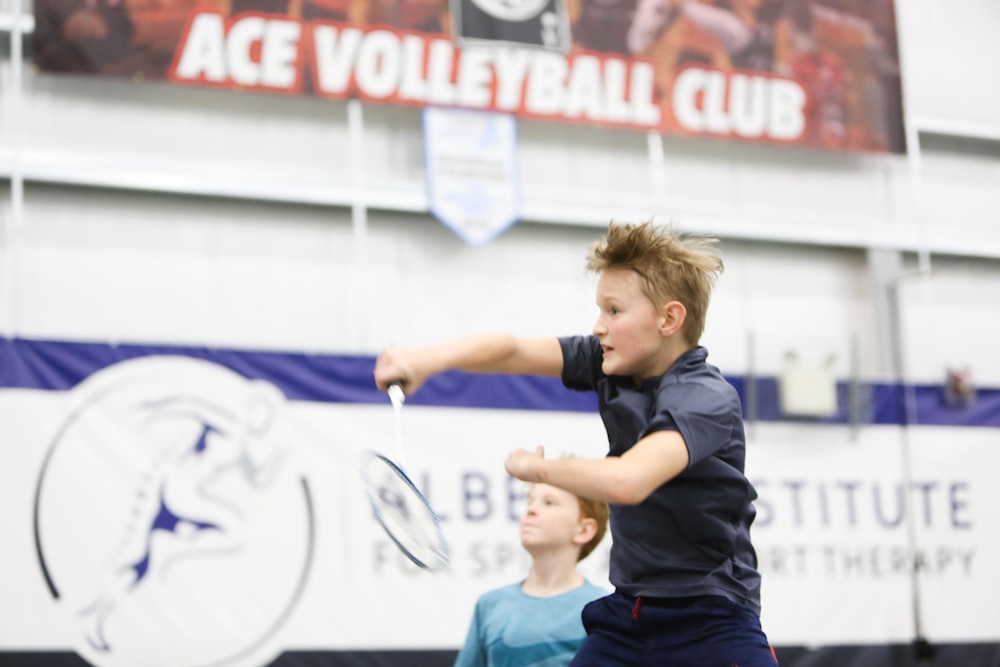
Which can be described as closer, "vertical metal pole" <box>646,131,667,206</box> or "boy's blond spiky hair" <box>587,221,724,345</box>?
"boy's blond spiky hair" <box>587,221,724,345</box>

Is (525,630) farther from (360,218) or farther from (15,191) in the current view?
(15,191)

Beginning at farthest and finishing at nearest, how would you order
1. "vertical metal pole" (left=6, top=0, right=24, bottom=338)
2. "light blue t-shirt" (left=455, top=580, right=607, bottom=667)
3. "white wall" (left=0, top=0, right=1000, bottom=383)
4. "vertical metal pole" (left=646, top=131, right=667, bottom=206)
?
"vertical metal pole" (left=646, top=131, right=667, bottom=206) → "white wall" (left=0, top=0, right=1000, bottom=383) → "vertical metal pole" (left=6, top=0, right=24, bottom=338) → "light blue t-shirt" (left=455, top=580, right=607, bottom=667)

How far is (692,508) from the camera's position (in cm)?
321

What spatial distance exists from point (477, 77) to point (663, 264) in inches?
248

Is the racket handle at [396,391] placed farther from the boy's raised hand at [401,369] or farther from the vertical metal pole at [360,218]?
the vertical metal pole at [360,218]

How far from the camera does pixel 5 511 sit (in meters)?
7.27

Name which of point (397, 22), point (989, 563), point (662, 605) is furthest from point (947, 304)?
point (662, 605)

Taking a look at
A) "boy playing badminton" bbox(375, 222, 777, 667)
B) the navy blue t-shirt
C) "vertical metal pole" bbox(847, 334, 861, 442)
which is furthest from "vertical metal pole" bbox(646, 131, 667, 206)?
the navy blue t-shirt

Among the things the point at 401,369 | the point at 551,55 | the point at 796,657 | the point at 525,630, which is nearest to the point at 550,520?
the point at 525,630

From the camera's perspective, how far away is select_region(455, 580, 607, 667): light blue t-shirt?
483 cm

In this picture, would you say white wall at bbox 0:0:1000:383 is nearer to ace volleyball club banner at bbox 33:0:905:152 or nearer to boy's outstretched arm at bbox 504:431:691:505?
ace volleyball club banner at bbox 33:0:905:152

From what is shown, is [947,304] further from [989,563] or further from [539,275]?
[539,275]

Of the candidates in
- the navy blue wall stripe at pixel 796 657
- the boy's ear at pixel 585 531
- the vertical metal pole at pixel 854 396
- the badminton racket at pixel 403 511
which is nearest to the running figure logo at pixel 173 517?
the navy blue wall stripe at pixel 796 657

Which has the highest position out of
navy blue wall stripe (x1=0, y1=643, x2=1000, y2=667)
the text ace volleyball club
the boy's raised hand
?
the text ace volleyball club
